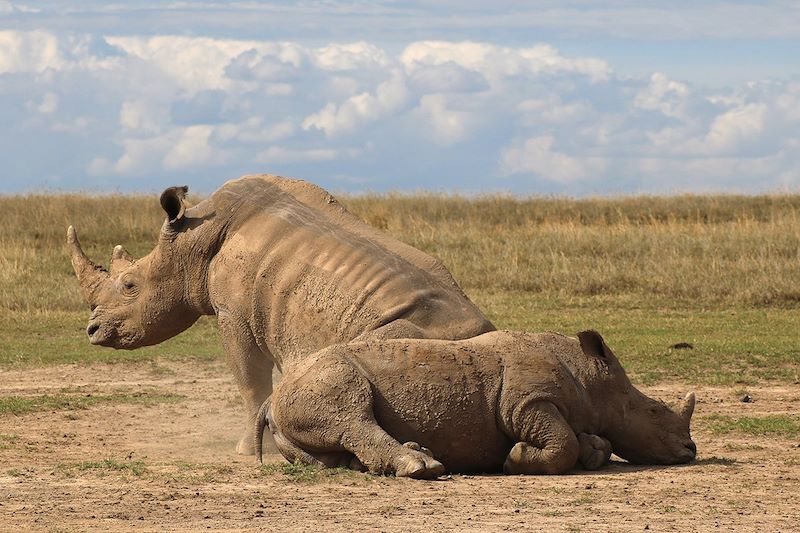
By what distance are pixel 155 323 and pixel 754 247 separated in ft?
52.0

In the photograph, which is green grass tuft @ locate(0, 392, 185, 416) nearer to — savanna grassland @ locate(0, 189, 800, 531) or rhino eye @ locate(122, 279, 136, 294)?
savanna grassland @ locate(0, 189, 800, 531)

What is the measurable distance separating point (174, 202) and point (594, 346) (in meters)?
3.58

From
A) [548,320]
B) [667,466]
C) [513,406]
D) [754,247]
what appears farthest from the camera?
[754,247]

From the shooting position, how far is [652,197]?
37.3 metres

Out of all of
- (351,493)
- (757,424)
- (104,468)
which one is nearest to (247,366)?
(104,468)

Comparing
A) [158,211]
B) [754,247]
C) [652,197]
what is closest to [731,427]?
[754,247]

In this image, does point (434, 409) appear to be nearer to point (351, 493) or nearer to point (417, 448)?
point (417, 448)

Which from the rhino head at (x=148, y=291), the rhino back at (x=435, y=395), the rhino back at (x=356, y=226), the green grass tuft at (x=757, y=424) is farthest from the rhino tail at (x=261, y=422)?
the green grass tuft at (x=757, y=424)

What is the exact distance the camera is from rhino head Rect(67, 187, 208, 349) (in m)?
10.8

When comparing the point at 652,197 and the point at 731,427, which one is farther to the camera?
the point at 652,197

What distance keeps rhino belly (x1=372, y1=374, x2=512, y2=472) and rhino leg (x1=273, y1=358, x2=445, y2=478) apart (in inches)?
5.5

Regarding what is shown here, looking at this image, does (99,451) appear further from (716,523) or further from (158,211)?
(158,211)

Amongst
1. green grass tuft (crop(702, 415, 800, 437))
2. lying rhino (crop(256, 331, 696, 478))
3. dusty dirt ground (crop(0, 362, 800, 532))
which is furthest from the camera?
green grass tuft (crop(702, 415, 800, 437))

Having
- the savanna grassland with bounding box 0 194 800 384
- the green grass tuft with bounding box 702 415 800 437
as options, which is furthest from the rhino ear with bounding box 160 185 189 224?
the savanna grassland with bounding box 0 194 800 384
